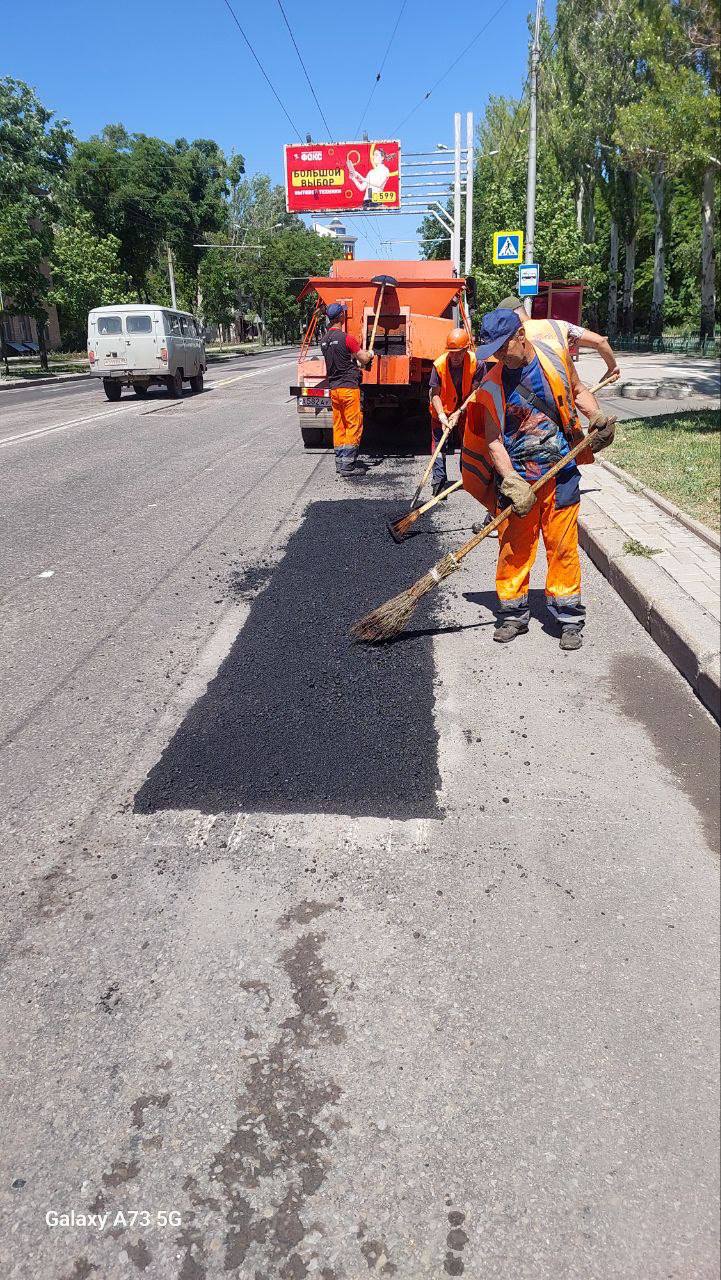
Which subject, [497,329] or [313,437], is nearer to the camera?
[497,329]

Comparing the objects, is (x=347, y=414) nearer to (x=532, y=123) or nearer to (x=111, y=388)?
(x=111, y=388)

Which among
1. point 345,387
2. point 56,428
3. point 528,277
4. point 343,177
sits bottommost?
point 56,428

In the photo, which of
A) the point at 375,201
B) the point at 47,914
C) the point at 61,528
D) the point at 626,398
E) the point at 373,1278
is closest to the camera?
the point at 373,1278

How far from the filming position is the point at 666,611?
4680 mm

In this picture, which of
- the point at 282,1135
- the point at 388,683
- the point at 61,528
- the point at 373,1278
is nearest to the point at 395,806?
the point at 388,683

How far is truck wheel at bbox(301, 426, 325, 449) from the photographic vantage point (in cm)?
1137

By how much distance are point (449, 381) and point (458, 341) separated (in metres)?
0.55

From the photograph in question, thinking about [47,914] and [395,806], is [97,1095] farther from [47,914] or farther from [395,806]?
[395,806]

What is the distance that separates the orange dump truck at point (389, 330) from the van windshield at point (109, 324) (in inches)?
348

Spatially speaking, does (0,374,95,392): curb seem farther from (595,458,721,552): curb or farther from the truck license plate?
(595,458,721,552): curb

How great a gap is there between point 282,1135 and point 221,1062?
0.88 ft

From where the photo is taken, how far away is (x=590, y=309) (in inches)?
1494

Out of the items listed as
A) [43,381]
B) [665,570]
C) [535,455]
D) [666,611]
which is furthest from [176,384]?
[666,611]

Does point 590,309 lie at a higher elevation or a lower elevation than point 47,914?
higher
